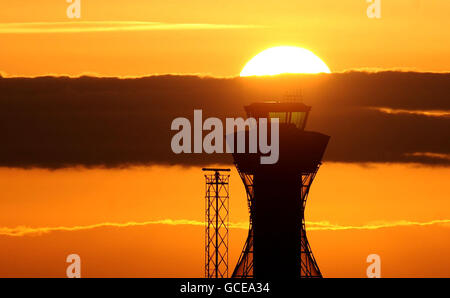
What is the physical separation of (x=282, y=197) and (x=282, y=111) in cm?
890

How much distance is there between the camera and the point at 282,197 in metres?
187

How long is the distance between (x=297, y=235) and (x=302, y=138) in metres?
10.1

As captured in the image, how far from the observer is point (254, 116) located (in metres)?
187

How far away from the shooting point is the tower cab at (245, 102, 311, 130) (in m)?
186

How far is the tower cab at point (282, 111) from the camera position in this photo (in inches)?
7308

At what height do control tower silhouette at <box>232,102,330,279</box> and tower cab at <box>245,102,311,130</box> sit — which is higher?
tower cab at <box>245,102,311,130</box>

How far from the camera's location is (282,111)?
186m

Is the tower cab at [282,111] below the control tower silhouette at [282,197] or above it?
above

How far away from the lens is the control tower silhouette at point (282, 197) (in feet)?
611

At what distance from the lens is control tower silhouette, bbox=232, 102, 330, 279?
18638 cm
